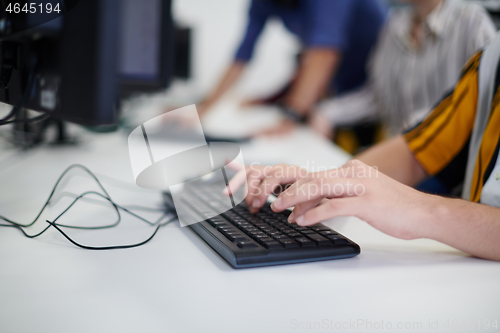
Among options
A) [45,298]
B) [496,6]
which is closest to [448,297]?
[45,298]

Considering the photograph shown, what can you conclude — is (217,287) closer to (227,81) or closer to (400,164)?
(400,164)

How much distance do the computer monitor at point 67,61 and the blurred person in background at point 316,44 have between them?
955 mm

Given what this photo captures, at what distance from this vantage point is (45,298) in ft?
1.25

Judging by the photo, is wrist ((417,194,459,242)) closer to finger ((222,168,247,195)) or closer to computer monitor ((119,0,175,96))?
finger ((222,168,247,195))

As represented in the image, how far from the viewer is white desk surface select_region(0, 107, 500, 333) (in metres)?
0.35

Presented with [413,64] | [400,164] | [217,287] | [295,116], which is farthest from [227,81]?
[217,287]

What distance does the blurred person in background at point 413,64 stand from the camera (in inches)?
57.9

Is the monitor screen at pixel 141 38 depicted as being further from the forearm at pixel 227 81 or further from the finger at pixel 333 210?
the forearm at pixel 227 81

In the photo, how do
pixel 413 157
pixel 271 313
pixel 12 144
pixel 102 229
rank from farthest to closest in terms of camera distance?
1. pixel 12 144
2. pixel 413 157
3. pixel 102 229
4. pixel 271 313

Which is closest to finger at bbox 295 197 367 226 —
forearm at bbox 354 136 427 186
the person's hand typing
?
the person's hand typing

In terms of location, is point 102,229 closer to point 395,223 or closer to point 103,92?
point 103,92

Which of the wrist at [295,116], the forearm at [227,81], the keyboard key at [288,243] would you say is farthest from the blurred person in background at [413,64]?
the keyboard key at [288,243]

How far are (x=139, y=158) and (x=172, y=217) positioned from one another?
0.46 feet

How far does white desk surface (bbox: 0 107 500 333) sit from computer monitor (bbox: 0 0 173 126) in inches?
6.6
